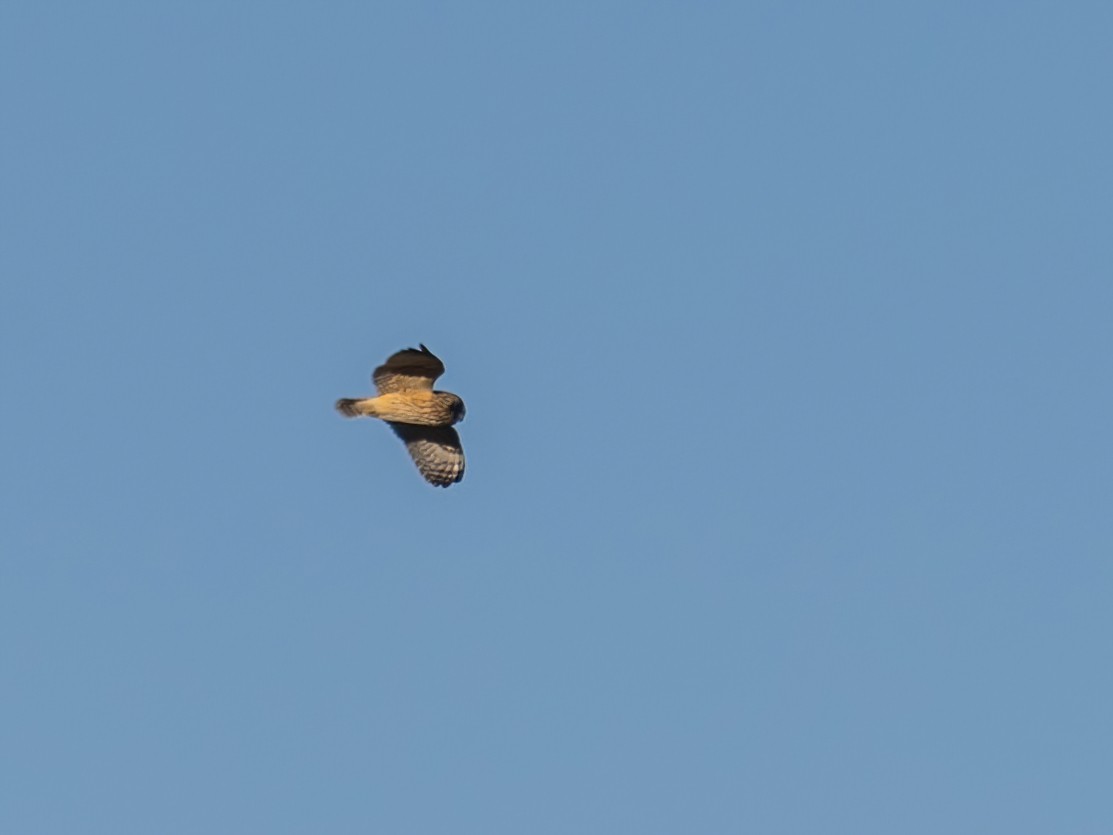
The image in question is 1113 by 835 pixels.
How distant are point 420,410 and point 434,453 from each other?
3.74ft

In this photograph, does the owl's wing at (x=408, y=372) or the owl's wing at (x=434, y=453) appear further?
the owl's wing at (x=434, y=453)

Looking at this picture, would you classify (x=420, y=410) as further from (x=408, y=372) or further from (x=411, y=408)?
(x=408, y=372)

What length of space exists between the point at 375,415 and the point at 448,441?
3.92ft

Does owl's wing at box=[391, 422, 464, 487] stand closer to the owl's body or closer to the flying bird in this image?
the flying bird

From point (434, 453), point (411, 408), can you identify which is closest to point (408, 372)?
point (411, 408)

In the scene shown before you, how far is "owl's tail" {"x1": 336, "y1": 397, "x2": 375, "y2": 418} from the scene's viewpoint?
45.8 metres

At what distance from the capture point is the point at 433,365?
44.8 metres

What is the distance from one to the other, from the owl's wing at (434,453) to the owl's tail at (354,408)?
851mm

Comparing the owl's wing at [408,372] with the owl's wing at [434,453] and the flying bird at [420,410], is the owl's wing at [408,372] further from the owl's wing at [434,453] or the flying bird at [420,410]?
the owl's wing at [434,453]

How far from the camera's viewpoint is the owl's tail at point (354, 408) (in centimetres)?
4581

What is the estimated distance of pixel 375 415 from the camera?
45906 mm

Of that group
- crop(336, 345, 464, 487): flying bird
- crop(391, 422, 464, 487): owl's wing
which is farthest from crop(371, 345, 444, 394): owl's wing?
crop(391, 422, 464, 487): owl's wing

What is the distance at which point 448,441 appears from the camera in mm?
46531

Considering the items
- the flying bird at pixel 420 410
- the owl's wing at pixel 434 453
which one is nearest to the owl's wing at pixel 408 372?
the flying bird at pixel 420 410
